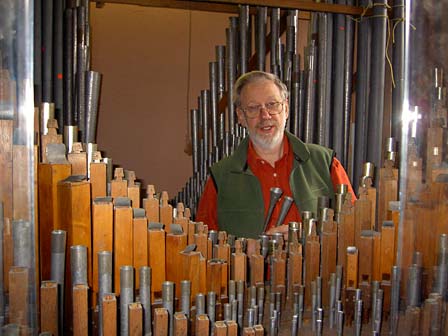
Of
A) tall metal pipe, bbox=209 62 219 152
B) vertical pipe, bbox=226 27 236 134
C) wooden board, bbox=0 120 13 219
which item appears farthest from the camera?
tall metal pipe, bbox=209 62 219 152

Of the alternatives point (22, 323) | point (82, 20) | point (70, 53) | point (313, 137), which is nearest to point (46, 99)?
point (70, 53)

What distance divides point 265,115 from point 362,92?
2.68 feet

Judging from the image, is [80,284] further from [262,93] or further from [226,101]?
[226,101]

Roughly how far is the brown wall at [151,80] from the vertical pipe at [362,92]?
5.53 feet

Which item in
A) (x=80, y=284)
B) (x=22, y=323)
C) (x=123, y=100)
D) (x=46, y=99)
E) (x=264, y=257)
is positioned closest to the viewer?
(x=22, y=323)

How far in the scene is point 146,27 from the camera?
4.02m

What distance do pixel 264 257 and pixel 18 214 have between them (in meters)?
0.66

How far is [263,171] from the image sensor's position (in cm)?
208

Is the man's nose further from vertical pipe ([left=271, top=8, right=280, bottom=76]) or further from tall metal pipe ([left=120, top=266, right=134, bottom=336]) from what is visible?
tall metal pipe ([left=120, top=266, right=134, bottom=336])

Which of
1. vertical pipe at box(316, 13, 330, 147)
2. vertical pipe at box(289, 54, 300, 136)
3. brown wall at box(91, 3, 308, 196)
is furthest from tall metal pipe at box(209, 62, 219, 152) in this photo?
brown wall at box(91, 3, 308, 196)

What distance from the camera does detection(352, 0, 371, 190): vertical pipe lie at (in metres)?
2.63

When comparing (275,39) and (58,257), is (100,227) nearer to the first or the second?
(58,257)

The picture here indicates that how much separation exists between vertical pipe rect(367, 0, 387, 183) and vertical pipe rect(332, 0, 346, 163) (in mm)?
140

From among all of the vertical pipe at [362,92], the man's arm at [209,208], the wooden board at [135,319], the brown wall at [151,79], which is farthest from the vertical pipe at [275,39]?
the wooden board at [135,319]
